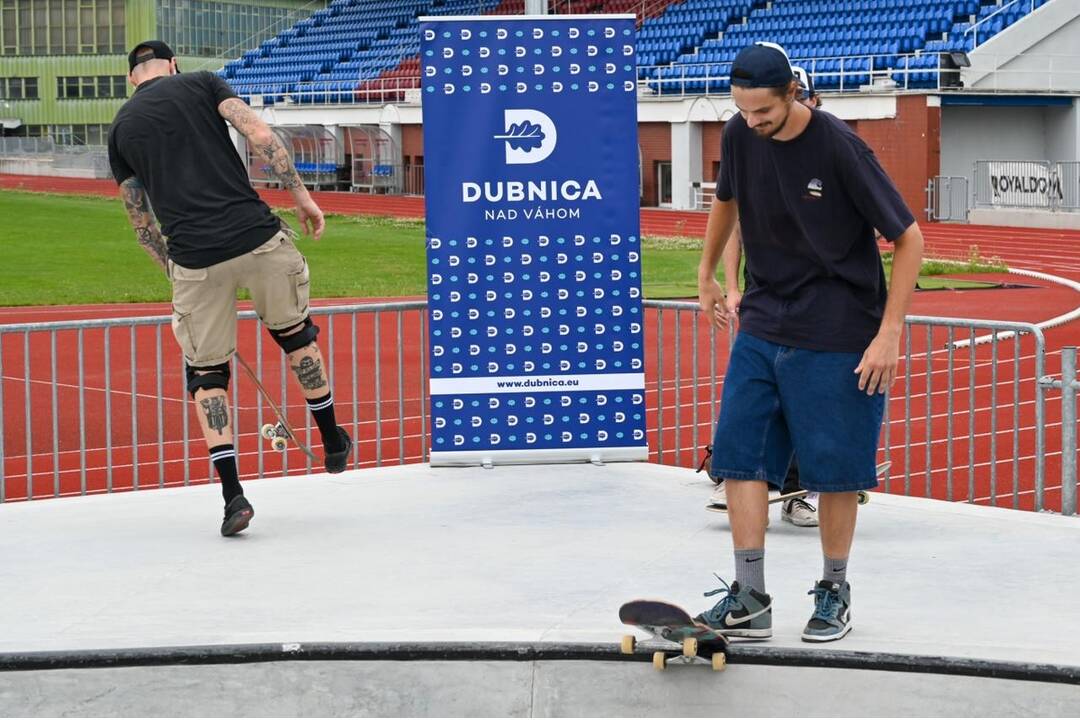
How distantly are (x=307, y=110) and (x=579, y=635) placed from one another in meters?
51.0

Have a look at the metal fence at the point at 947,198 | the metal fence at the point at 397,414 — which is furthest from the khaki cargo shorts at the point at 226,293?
the metal fence at the point at 947,198

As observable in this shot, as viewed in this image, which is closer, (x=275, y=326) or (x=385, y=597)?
(x=385, y=597)

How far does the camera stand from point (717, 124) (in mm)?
41094

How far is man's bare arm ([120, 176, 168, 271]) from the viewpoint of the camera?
265 inches

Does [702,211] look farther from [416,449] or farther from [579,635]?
[579,635]

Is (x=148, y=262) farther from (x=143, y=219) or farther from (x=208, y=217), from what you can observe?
(x=208, y=217)

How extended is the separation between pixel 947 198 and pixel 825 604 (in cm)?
3236

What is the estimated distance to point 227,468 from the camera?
6.65 m

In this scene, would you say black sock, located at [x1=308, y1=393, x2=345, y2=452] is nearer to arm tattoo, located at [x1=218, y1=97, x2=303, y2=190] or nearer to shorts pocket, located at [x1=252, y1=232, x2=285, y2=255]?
shorts pocket, located at [x1=252, y1=232, x2=285, y2=255]

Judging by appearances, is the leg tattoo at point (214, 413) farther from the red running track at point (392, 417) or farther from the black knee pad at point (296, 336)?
the red running track at point (392, 417)

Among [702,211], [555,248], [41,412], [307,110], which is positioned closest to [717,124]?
[702,211]

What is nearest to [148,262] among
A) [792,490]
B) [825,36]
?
[825,36]

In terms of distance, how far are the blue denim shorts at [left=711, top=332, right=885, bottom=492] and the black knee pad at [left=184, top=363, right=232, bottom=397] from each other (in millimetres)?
2542

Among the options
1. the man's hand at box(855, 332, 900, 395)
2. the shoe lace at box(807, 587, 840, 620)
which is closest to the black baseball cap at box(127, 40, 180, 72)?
the man's hand at box(855, 332, 900, 395)
